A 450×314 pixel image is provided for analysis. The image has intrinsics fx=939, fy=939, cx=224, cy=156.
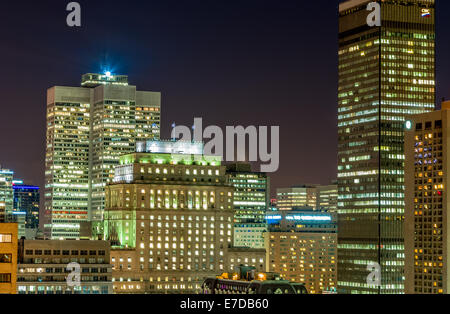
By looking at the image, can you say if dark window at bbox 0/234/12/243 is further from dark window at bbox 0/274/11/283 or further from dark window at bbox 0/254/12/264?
dark window at bbox 0/274/11/283

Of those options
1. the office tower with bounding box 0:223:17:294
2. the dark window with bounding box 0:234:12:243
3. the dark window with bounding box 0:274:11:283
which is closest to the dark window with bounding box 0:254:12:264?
the office tower with bounding box 0:223:17:294

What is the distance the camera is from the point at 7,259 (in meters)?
61.7

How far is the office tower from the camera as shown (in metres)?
61.3

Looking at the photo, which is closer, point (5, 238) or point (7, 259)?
point (7, 259)

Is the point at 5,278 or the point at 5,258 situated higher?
the point at 5,258

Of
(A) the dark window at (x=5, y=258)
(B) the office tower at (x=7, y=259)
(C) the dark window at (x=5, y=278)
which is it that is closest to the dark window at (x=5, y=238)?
(B) the office tower at (x=7, y=259)

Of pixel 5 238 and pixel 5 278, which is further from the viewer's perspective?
pixel 5 238

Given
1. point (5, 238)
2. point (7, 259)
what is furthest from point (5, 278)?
point (5, 238)

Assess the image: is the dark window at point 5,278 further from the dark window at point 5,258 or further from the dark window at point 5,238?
the dark window at point 5,238

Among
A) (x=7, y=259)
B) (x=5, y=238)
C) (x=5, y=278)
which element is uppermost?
(x=5, y=238)

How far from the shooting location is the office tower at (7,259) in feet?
201

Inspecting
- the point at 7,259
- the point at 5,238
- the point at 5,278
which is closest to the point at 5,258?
the point at 7,259

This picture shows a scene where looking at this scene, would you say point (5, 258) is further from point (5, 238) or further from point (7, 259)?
point (5, 238)
